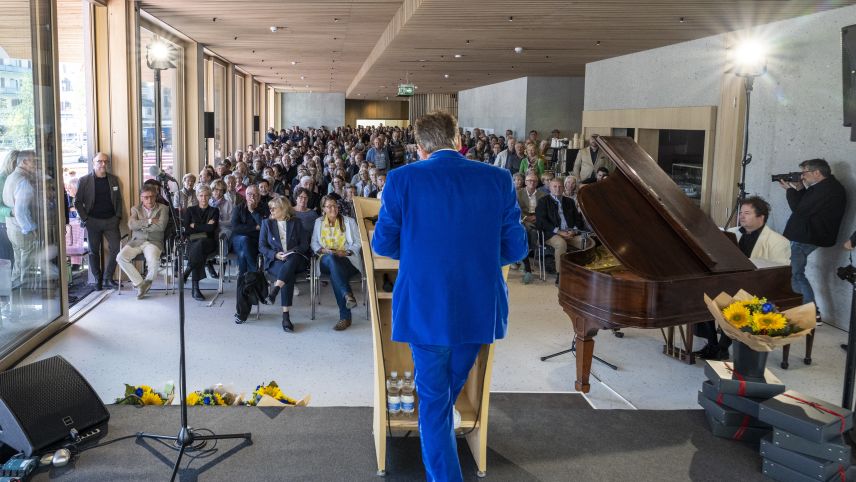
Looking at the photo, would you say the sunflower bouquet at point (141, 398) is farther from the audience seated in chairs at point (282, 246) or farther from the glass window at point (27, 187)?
the audience seated in chairs at point (282, 246)

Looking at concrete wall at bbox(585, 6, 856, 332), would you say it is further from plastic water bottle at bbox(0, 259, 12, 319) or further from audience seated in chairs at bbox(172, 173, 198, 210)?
plastic water bottle at bbox(0, 259, 12, 319)

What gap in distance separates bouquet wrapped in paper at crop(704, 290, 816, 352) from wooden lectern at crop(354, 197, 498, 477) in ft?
4.33

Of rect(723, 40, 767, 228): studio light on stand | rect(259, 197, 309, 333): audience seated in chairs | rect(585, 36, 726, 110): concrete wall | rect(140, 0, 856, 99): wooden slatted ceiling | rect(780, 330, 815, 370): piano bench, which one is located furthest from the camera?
rect(585, 36, 726, 110): concrete wall

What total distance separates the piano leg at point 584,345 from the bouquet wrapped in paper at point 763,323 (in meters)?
1.08

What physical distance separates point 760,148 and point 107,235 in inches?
287

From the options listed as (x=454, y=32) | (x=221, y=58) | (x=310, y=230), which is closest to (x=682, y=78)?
(x=454, y=32)

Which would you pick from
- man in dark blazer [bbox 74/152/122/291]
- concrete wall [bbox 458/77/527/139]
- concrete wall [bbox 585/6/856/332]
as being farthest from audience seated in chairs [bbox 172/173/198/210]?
concrete wall [bbox 458/77/527/139]

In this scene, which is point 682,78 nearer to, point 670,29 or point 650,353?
point 670,29

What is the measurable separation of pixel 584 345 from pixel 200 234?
466 cm

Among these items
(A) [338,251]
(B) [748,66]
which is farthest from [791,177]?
(A) [338,251]

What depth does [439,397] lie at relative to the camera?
292 centimetres

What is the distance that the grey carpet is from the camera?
130 inches

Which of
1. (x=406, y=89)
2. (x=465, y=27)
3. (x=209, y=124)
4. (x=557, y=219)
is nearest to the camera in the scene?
(x=557, y=219)

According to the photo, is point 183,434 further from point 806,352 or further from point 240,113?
point 240,113
